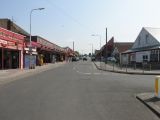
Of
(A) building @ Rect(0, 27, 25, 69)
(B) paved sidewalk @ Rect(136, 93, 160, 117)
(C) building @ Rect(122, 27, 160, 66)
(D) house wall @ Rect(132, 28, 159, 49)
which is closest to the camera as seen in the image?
(B) paved sidewalk @ Rect(136, 93, 160, 117)

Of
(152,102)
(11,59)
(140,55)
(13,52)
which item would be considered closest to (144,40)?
(140,55)

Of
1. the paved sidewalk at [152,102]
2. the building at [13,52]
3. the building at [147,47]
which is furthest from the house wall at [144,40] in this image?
the paved sidewalk at [152,102]

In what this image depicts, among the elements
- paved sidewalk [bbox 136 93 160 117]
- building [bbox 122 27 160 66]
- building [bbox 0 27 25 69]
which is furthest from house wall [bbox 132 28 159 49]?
paved sidewalk [bbox 136 93 160 117]

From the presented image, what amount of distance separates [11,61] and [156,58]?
2197 centimetres

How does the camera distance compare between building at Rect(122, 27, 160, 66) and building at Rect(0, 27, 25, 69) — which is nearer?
building at Rect(0, 27, 25, 69)

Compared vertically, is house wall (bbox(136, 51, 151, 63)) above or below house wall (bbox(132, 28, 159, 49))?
below

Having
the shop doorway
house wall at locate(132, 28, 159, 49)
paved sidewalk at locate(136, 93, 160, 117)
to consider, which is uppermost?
house wall at locate(132, 28, 159, 49)

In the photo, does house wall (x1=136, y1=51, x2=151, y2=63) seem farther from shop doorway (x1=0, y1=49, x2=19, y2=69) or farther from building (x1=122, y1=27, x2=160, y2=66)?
shop doorway (x1=0, y1=49, x2=19, y2=69)

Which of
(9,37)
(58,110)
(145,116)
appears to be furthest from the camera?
(9,37)

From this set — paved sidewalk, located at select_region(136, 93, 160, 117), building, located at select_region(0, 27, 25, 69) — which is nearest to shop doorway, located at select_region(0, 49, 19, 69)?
building, located at select_region(0, 27, 25, 69)

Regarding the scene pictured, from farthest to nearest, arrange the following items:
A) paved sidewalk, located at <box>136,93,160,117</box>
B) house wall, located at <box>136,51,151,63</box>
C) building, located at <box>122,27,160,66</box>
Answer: house wall, located at <box>136,51,151,63</box>, building, located at <box>122,27,160,66</box>, paved sidewalk, located at <box>136,93,160,117</box>

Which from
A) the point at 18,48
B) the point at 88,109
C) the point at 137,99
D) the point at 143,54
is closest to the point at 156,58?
the point at 143,54

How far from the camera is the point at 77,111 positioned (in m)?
10.8

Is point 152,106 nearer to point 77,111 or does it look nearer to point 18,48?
point 77,111
